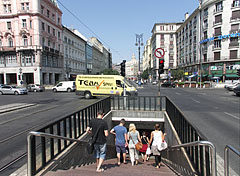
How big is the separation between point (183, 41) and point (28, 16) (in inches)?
2182

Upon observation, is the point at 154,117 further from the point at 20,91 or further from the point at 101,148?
the point at 20,91

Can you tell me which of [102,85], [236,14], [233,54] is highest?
[236,14]

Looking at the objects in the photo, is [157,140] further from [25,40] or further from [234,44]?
[234,44]

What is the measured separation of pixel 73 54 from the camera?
50750 millimetres

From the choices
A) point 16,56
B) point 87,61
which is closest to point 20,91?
point 16,56

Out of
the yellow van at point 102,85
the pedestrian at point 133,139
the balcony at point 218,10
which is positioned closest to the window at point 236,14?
the balcony at point 218,10

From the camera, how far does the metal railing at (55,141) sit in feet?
9.76

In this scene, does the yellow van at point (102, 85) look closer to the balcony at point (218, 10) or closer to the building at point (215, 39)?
the building at point (215, 39)

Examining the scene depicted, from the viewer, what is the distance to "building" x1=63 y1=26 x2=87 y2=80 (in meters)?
45.7

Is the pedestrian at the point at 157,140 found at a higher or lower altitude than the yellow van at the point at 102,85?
lower

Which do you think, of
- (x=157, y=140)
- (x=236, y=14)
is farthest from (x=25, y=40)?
(x=236, y=14)

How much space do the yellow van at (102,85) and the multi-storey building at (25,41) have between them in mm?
22022

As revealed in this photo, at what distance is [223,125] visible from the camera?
344 inches

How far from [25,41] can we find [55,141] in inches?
1517
